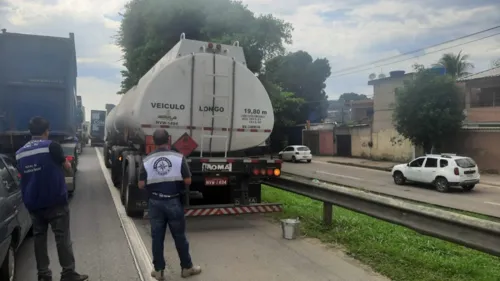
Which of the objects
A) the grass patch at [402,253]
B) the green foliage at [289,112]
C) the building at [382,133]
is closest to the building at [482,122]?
the building at [382,133]

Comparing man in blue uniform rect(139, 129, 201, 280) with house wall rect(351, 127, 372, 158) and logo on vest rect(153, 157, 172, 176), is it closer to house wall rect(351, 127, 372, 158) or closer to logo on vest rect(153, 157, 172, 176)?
logo on vest rect(153, 157, 172, 176)

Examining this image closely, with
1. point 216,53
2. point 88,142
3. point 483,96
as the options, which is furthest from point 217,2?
point 88,142

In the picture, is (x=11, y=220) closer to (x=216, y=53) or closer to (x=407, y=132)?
(x=216, y=53)

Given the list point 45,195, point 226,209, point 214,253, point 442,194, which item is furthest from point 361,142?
point 45,195

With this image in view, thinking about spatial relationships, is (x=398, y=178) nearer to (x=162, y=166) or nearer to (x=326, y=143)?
(x=162, y=166)

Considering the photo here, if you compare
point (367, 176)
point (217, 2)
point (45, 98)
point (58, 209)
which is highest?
point (217, 2)

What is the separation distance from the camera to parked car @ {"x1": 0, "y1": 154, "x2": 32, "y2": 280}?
4.17 m

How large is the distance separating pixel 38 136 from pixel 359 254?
4282 mm

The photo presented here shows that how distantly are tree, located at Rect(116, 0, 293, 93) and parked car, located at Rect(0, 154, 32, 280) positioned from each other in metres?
14.9

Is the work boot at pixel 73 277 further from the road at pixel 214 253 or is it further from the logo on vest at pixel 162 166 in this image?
the logo on vest at pixel 162 166

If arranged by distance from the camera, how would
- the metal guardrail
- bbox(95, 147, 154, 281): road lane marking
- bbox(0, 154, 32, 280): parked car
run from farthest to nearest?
bbox(95, 147, 154, 281): road lane marking → the metal guardrail → bbox(0, 154, 32, 280): parked car

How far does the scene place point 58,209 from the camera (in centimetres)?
457

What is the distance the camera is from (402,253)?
18.7 ft

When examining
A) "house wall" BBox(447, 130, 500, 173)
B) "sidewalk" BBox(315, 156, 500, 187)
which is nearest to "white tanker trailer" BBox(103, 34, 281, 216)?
"sidewalk" BBox(315, 156, 500, 187)
